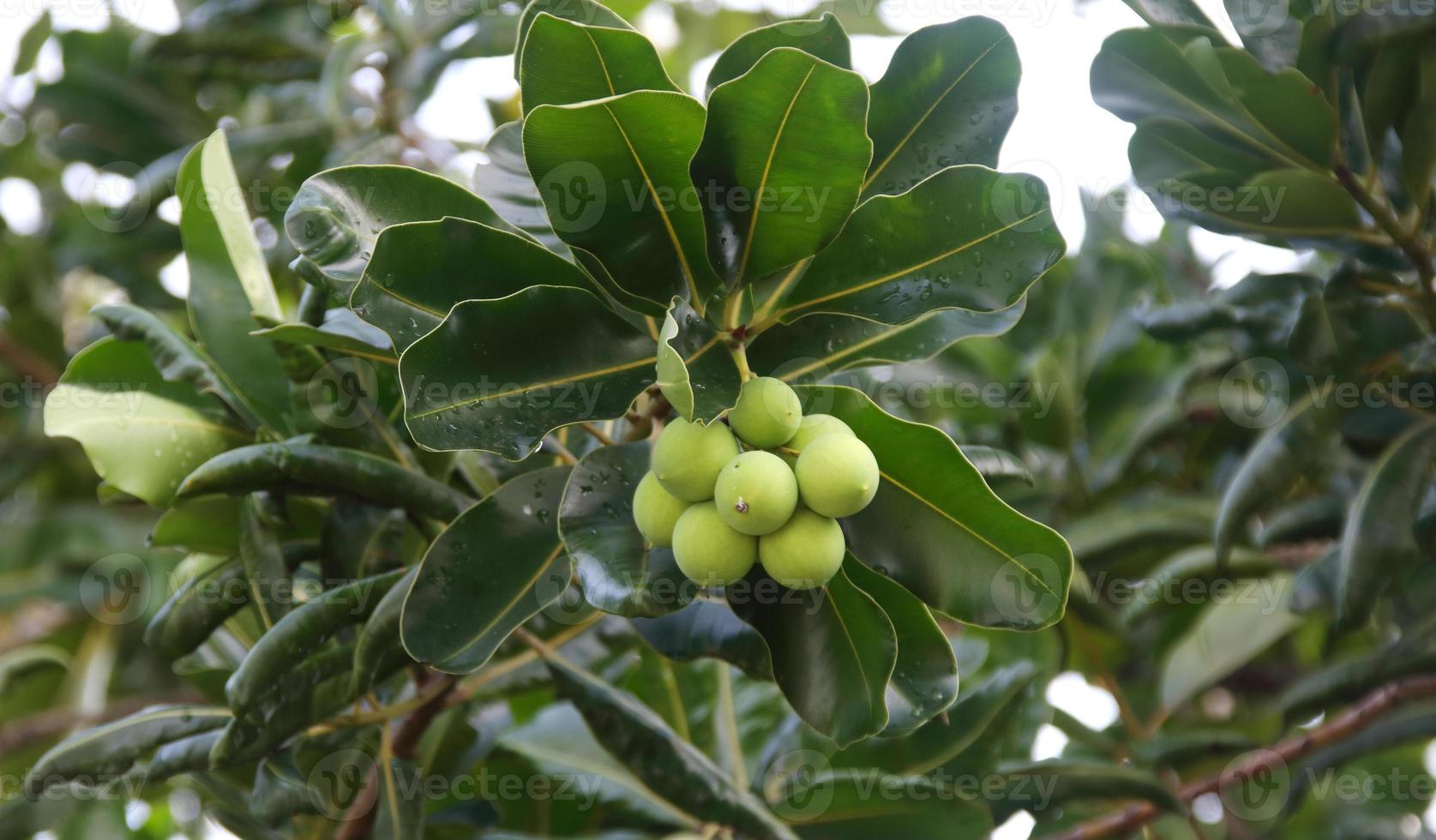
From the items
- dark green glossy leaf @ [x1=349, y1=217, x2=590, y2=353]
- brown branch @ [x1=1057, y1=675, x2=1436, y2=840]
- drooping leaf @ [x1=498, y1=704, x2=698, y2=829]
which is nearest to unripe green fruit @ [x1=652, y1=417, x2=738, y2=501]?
dark green glossy leaf @ [x1=349, y1=217, x2=590, y2=353]

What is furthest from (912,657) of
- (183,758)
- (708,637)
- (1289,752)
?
(1289,752)

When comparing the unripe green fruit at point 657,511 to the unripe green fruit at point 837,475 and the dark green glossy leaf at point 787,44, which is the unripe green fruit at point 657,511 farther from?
the dark green glossy leaf at point 787,44

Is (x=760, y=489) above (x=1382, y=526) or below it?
above

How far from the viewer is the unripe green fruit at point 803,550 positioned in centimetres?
107

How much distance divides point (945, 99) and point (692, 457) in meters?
0.48

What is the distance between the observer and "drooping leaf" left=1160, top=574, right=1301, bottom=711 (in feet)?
7.29

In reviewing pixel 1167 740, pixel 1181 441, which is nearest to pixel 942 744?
pixel 1167 740

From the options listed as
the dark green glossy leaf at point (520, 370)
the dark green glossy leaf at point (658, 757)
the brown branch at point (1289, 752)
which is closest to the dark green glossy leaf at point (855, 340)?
the dark green glossy leaf at point (520, 370)

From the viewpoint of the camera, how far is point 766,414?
1084mm

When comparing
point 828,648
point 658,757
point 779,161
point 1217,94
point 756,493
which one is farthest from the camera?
point 1217,94

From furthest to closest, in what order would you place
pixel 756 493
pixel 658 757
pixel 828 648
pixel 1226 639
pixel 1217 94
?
pixel 1226 639
pixel 1217 94
pixel 658 757
pixel 828 648
pixel 756 493

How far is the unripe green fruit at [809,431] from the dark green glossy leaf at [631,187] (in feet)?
0.60

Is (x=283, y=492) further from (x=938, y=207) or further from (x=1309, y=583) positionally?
(x=1309, y=583)

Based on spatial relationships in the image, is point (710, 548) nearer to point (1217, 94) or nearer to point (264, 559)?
point (264, 559)
